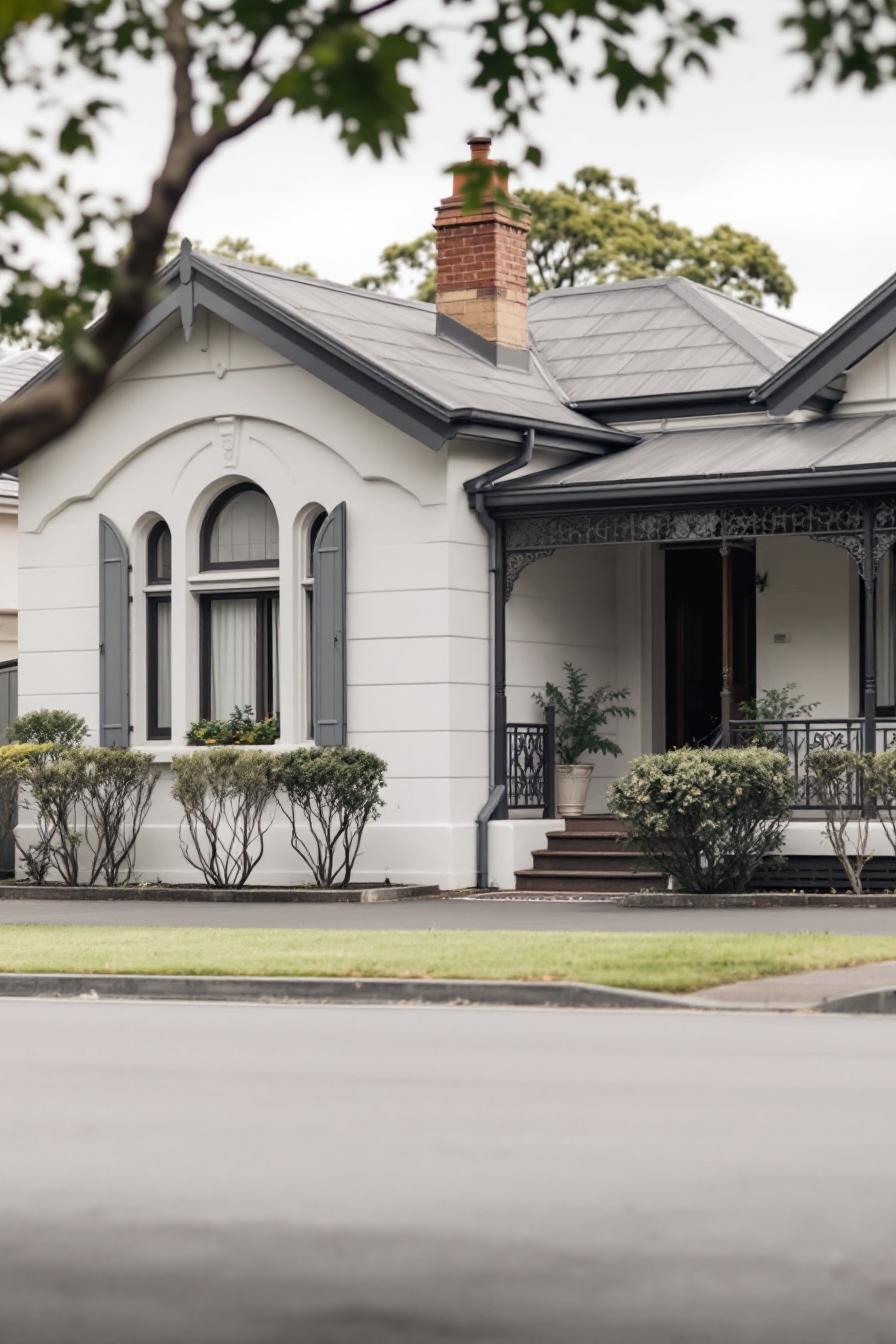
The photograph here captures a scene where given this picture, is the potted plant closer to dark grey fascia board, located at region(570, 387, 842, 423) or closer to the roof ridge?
dark grey fascia board, located at region(570, 387, 842, 423)

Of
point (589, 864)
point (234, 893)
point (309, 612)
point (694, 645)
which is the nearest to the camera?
point (234, 893)

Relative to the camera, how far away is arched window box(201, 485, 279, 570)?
83.9 feet

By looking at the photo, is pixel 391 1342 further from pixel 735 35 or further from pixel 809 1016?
pixel 809 1016

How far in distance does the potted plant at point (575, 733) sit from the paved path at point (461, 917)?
2.83 meters

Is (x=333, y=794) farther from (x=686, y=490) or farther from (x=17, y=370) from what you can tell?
(x=17, y=370)

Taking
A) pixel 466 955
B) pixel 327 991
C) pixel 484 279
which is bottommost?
pixel 327 991

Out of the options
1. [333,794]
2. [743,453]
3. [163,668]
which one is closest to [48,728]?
[163,668]

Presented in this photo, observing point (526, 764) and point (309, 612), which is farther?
point (309, 612)

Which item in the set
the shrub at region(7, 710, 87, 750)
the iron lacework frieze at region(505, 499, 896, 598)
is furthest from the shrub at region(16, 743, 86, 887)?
the iron lacework frieze at region(505, 499, 896, 598)

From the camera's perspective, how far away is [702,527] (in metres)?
23.5

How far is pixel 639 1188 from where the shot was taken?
28.7 ft

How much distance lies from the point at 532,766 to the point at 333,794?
→ 2.57 meters

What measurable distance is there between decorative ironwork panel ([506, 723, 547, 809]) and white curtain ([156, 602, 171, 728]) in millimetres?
3935

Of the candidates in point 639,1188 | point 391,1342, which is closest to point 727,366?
point 639,1188
